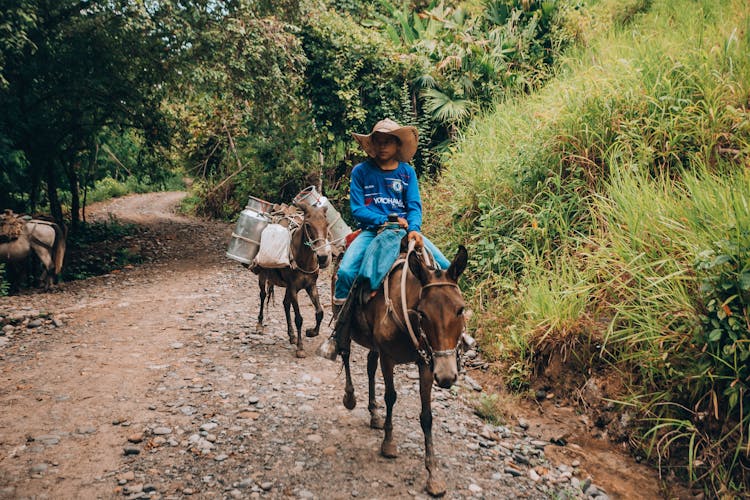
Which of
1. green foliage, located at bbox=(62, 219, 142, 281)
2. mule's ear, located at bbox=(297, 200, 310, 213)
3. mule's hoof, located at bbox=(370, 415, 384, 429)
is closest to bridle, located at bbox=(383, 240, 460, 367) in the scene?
mule's hoof, located at bbox=(370, 415, 384, 429)

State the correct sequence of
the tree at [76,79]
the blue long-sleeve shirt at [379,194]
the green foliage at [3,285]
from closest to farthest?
the blue long-sleeve shirt at [379,194] < the green foliage at [3,285] < the tree at [76,79]

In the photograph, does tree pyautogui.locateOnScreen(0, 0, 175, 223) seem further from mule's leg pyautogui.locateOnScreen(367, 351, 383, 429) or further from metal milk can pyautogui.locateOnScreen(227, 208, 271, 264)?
mule's leg pyautogui.locateOnScreen(367, 351, 383, 429)

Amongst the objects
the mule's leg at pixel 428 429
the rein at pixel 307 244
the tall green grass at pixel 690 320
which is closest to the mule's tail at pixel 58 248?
the rein at pixel 307 244

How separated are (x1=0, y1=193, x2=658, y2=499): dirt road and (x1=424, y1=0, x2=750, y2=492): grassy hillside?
83 centimetres

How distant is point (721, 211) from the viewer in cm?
430

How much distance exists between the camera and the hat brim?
14.1 feet

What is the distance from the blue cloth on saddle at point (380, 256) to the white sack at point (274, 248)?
2.45 metres

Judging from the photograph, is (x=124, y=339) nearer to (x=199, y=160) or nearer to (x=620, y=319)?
(x=620, y=319)

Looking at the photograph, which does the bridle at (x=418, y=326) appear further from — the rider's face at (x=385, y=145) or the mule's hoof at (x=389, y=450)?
the rider's face at (x=385, y=145)

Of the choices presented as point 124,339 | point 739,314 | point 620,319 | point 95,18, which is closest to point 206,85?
point 95,18

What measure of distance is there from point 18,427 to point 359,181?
4047mm

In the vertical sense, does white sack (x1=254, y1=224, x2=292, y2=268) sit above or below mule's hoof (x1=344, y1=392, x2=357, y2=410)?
above

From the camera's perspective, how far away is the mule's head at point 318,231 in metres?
5.86

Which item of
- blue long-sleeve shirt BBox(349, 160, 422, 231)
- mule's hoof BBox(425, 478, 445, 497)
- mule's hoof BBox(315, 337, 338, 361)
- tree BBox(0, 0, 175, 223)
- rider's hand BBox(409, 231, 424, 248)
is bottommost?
mule's hoof BBox(425, 478, 445, 497)
